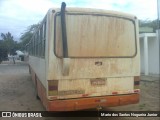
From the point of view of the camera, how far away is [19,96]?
38.4 ft

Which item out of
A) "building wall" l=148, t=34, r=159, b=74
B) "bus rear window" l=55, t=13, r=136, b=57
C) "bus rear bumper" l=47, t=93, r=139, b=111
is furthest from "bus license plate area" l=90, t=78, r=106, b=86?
"building wall" l=148, t=34, r=159, b=74

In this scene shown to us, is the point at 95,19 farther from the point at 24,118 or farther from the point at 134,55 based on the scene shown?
the point at 24,118

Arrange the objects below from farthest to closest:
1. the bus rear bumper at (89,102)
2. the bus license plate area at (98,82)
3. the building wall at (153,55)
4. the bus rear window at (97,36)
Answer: the building wall at (153,55) → the bus license plate area at (98,82) → the bus rear window at (97,36) → the bus rear bumper at (89,102)

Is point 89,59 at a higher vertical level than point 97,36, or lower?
lower

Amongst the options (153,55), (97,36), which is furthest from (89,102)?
(153,55)

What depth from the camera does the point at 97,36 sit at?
6.84 metres

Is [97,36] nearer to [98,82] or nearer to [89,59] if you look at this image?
[89,59]

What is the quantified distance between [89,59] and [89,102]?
0.97 metres

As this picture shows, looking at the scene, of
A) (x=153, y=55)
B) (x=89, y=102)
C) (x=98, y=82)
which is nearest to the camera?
(x=89, y=102)

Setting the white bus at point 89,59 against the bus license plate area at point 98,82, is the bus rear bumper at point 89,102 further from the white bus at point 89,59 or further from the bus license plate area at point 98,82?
the bus license plate area at point 98,82

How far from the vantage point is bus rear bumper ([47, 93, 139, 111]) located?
6.40 meters

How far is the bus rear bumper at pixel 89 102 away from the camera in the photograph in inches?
252

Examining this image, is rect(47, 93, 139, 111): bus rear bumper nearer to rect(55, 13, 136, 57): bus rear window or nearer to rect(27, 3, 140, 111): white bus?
rect(27, 3, 140, 111): white bus

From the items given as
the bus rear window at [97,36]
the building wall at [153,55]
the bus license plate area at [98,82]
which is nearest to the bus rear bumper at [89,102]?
the bus license plate area at [98,82]
